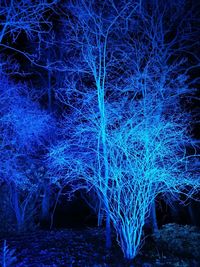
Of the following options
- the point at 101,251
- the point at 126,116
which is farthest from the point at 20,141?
the point at 101,251

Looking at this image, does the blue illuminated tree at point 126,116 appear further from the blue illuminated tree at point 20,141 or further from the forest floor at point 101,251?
the blue illuminated tree at point 20,141

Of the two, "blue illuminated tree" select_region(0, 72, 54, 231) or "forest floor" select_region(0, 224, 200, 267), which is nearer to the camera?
"forest floor" select_region(0, 224, 200, 267)

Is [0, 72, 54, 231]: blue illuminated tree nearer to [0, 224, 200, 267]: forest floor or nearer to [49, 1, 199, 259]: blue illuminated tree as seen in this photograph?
[49, 1, 199, 259]: blue illuminated tree

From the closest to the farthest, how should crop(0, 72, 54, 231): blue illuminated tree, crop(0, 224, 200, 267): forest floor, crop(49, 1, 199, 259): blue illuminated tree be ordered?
crop(0, 224, 200, 267): forest floor < crop(49, 1, 199, 259): blue illuminated tree < crop(0, 72, 54, 231): blue illuminated tree

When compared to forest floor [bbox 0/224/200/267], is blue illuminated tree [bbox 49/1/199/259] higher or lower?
higher

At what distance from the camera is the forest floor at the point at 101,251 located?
548 cm

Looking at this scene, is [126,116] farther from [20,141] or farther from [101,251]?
[20,141]

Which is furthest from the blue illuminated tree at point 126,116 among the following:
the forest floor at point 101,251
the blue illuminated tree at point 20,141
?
the blue illuminated tree at point 20,141

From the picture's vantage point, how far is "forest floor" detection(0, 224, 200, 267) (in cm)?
548

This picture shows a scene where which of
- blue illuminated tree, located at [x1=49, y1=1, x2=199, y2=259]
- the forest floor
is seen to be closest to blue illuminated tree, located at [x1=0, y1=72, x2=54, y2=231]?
blue illuminated tree, located at [x1=49, y1=1, x2=199, y2=259]

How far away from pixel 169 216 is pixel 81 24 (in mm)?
10617

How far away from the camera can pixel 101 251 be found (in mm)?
6422

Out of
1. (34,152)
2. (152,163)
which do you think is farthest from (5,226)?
(152,163)

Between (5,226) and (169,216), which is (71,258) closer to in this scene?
(5,226)
